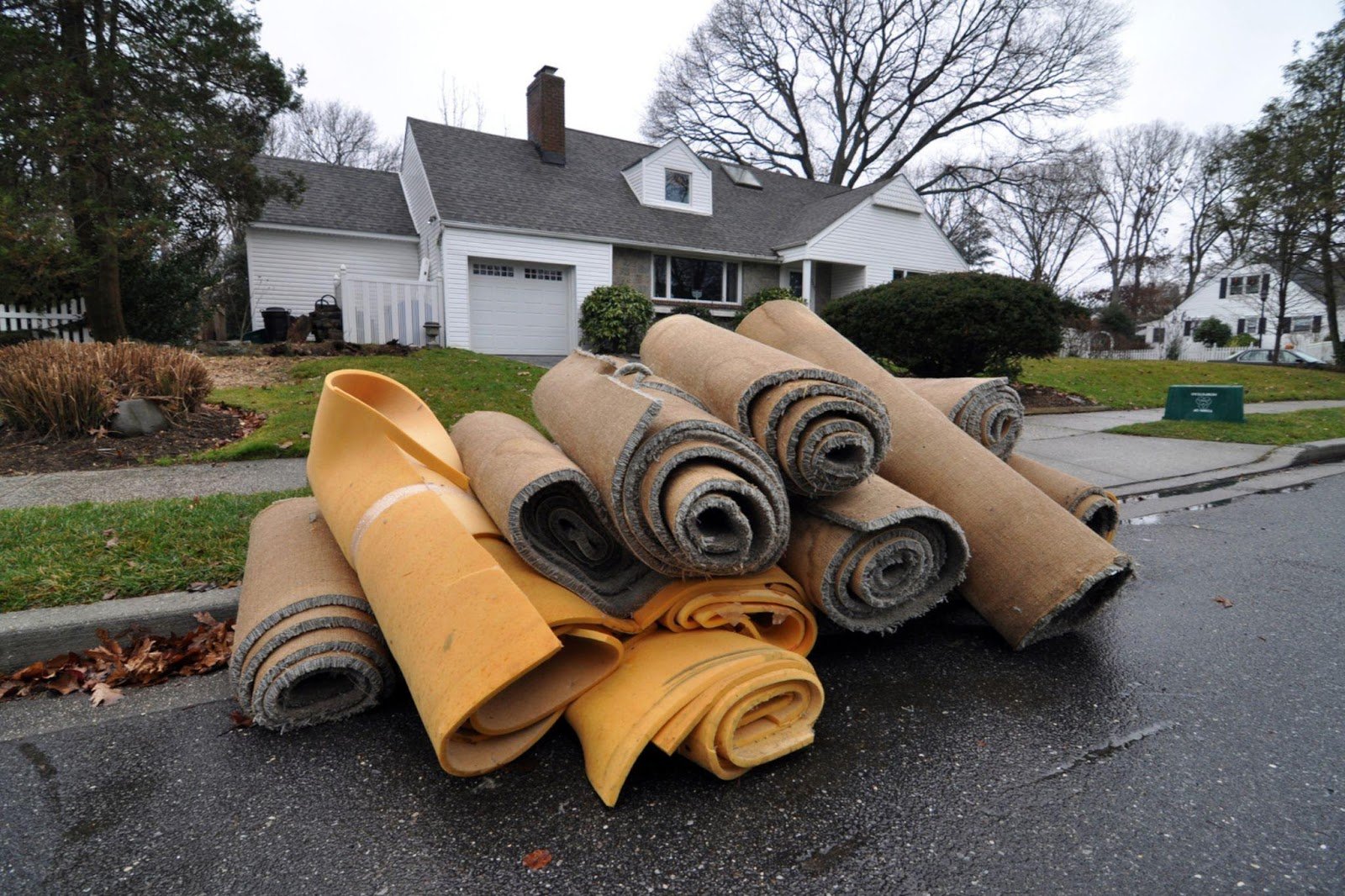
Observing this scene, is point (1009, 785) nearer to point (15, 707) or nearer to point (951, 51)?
point (15, 707)

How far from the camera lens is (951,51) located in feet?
98.4

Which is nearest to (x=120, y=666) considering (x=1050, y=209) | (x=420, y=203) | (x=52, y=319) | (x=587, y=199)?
(x=52, y=319)

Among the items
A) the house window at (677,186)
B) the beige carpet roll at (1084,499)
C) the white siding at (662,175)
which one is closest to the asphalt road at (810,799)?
the beige carpet roll at (1084,499)

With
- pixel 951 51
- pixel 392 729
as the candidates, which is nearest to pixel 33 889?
pixel 392 729

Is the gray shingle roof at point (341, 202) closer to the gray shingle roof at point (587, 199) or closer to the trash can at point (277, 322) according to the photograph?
the gray shingle roof at point (587, 199)

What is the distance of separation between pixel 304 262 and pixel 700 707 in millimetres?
18268

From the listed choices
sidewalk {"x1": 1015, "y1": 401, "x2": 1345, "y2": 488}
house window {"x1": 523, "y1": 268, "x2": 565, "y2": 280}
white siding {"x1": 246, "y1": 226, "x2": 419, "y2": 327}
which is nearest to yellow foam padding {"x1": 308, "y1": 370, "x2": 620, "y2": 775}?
sidewalk {"x1": 1015, "y1": 401, "x2": 1345, "y2": 488}

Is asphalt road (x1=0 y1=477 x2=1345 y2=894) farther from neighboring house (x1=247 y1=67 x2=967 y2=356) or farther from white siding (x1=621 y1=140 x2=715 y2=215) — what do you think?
white siding (x1=621 y1=140 x2=715 y2=215)

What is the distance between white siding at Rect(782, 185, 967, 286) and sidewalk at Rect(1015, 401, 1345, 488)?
1196 cm

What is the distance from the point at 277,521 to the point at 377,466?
100 cm

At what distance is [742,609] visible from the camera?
8.49 feet

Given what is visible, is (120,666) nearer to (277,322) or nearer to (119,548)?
(119,548)

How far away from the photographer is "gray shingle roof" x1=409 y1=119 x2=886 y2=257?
16.6 m

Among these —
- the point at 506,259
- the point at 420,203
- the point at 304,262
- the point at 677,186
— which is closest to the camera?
the point at 506,259
